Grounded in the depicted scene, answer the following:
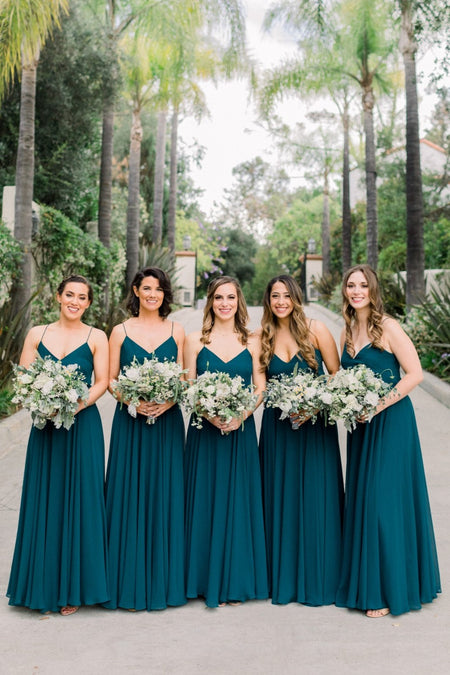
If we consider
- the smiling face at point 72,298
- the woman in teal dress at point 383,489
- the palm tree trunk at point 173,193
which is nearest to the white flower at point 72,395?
the smiling face at point 72,298

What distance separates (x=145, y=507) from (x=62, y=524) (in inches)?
19.5

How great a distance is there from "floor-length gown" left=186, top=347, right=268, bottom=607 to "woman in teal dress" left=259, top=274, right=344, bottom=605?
0.13 m

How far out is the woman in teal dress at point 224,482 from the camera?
4.46 meters

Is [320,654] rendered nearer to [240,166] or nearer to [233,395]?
[233,395]

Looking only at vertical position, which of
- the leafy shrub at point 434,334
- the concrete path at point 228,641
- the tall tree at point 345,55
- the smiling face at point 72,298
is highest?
the tall tree at point 345,55

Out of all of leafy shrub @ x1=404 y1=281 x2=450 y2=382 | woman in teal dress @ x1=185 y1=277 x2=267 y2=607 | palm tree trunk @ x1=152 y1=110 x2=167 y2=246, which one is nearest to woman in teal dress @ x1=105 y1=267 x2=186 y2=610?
woman in teal dress @ x1=185 y1=277 x2=267 y2=607

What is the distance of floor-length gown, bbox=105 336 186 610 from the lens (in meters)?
4.39

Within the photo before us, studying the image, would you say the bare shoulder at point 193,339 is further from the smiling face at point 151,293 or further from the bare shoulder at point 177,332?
the smiling face at point 151,293

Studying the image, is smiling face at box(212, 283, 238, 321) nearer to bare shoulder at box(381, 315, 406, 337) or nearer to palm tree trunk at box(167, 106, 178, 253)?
bare shoulder at box(381, 315, 406, 337)

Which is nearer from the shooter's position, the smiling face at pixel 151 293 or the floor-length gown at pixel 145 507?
the floor-length gown at pixel 145 507

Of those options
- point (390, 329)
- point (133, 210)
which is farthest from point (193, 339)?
point (133, 210)

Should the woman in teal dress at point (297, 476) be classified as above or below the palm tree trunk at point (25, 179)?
below

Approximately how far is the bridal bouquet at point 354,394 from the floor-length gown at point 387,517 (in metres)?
0.29

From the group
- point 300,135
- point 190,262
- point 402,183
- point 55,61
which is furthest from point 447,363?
point 300,135
